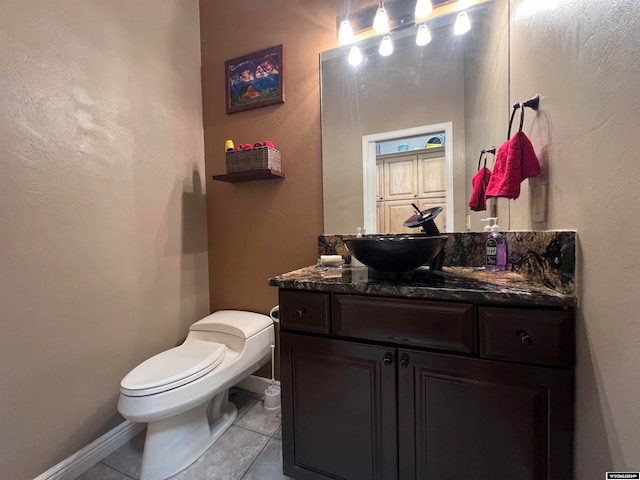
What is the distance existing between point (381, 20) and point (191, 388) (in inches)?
79.2

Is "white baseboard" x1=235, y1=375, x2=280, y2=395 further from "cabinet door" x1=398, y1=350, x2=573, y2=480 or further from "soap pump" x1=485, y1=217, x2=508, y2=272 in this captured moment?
"soap pump" x1=485, y1=217, x2=508, y2=272

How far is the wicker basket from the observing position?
1564 millimetres

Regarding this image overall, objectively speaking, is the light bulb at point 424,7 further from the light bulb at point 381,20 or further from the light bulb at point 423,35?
the light bulb at point 381,20

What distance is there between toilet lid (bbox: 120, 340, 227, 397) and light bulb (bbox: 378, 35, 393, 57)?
1.80 metres

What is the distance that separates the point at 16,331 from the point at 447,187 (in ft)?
6.48

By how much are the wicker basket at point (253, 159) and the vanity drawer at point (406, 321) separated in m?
0.97

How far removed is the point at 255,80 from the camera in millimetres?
1734

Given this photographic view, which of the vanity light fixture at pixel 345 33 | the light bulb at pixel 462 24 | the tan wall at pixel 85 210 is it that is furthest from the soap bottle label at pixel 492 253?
the tan wall at pixel 85 210

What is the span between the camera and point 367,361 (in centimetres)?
95

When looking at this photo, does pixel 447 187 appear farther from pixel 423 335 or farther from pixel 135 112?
pixel 135 112

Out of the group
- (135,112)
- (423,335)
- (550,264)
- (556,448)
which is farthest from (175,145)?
(556,448)

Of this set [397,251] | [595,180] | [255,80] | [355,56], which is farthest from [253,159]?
[595,180]

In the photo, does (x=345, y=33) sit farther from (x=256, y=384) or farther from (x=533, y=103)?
(x=256, y=384)

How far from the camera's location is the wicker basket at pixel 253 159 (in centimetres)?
156
